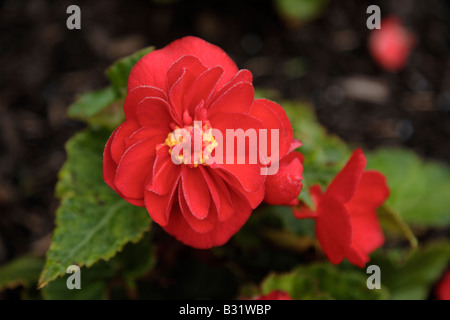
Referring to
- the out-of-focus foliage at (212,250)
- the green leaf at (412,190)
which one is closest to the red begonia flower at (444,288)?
the out-of-focus foliage at (212,250)

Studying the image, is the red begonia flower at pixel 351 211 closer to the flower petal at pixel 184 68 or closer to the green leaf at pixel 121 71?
the flower petal at pixel 184 68

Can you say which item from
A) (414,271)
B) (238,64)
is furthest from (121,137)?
(238,64)

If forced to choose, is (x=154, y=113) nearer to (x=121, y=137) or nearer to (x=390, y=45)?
(x=121, y=137)

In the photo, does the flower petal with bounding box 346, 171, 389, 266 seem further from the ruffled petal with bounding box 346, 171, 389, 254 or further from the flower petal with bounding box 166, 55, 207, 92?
the flower petal with bounding box 166, 55, 207, 92

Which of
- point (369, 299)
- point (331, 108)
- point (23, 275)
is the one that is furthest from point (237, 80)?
point (331, 108)

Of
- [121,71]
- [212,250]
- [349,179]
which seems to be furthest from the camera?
[212,250]

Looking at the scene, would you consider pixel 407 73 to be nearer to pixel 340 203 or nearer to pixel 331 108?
pixel 331 108

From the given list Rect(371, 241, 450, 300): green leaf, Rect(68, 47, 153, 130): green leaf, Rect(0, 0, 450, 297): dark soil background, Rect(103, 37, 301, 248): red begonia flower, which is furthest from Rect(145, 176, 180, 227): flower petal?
Rect(0, 0, 450, 297): dark soil background

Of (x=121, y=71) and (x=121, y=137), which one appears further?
(x=121, y=71)
